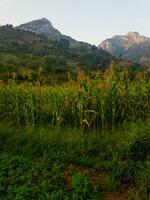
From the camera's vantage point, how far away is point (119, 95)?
13.4 meters

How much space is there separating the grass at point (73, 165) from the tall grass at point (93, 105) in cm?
101

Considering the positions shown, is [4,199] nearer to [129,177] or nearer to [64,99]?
[129,177]

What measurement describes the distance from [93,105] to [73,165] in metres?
3.44

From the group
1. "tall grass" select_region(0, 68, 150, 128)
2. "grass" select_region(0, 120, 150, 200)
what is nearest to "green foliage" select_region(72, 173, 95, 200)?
"grass" select_region(0, 120, 150, 200)

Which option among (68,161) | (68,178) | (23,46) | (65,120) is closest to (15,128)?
(65,120)

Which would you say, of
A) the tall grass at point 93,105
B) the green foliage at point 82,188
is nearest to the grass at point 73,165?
the green foliage at point 82,188

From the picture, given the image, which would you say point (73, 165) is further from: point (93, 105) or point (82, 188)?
point (93, 105)

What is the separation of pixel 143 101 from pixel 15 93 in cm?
463

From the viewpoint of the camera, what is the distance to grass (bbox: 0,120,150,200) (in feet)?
27.9

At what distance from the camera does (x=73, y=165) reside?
32.9 ft

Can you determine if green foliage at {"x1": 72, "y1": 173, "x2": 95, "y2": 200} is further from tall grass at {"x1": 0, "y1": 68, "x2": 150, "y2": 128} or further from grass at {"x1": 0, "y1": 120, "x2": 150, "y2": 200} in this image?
tall grass at {"x1": 0, "y1": 68, "x2": 150, "y2": 128}

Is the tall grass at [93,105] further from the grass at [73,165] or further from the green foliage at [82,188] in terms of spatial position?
the green foliage at [82,188]

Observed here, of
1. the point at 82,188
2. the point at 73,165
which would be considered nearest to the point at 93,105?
the point at 73,165

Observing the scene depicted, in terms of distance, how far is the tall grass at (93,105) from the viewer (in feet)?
42.8
